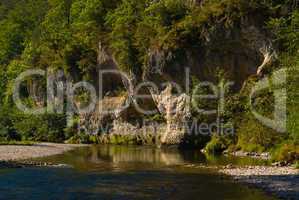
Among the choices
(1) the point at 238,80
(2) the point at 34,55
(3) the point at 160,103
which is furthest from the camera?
(2) the point at 34,55

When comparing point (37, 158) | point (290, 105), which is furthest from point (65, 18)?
point (290, 105)

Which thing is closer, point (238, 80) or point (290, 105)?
point (290, 105)

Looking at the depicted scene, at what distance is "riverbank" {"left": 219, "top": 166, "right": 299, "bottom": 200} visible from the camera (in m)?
29.6

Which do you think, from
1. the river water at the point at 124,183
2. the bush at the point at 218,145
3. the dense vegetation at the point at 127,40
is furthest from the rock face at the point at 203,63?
the river water at the point at 124,183

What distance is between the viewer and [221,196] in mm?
28312

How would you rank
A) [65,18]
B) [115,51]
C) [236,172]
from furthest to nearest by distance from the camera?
[65,18]
[115,51]
[236,172]

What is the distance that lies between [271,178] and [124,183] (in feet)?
31.0

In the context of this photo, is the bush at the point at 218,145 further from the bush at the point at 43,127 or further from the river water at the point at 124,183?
the bush at the point at 43,127

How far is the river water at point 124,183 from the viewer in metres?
28.8

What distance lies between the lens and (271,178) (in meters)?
34.8

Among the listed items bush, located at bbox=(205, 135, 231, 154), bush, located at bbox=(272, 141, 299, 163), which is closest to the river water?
bush, located at bbox=(272, 141, 299, 163)

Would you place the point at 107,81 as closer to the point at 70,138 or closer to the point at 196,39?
the point at 70,138

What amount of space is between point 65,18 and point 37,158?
222ft

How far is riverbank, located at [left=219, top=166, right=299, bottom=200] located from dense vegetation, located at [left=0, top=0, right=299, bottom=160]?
528 cm
